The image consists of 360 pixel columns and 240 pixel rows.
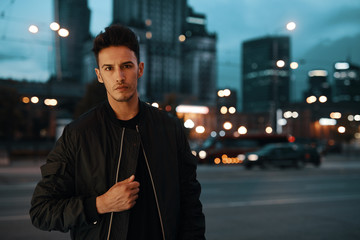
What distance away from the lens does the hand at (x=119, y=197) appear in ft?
6.15

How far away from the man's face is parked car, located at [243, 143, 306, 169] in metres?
21.4

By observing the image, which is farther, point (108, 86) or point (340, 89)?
point (340, 89)

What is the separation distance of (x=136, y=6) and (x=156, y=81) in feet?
82.5

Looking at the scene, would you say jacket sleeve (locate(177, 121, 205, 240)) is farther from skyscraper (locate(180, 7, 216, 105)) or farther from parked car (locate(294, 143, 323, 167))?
skyscraper (locate(180, 7, 216, 105))

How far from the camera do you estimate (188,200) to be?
224 cm

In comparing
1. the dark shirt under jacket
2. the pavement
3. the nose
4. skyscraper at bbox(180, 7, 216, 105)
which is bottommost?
the pavement

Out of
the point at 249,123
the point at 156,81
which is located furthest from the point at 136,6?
the point at 249,123

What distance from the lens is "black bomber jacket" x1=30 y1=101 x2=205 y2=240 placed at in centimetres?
191

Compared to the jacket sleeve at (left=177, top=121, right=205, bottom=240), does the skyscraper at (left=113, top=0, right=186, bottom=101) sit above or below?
above

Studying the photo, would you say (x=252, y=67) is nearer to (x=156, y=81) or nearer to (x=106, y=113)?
(x=106, y=113)

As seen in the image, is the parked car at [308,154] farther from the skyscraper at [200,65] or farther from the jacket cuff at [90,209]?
the skyscraper at [200,65]

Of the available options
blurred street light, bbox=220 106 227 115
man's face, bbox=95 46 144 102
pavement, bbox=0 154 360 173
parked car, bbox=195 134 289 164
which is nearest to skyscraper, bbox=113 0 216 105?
parked car, bbox=195 134 289 164

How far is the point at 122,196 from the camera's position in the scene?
1873mm

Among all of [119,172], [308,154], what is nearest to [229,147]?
[308,154]
